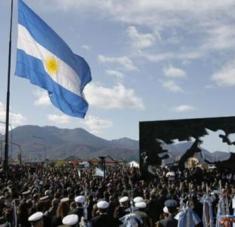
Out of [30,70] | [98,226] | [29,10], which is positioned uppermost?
[29,10]

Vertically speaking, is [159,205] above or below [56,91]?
below

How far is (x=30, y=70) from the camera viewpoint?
19562 millimetres

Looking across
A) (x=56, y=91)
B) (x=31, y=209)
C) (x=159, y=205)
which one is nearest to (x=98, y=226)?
(x=31, y=209)

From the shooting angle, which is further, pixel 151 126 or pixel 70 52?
pixel 151 126

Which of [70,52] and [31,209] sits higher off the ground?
[70,52]

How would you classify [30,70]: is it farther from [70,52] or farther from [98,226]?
[98,226]

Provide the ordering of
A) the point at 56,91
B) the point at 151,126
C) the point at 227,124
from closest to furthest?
the point at 56,91
the point at 227,124
the point at 151,126

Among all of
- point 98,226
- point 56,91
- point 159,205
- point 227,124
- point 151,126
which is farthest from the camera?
point 151,126

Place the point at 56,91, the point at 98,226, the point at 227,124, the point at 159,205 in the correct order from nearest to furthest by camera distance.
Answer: the point at 98,226, the point at 159,205, the point at 56,91, the point at 227,124


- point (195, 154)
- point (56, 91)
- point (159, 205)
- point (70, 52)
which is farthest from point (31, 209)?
point (195, 154)

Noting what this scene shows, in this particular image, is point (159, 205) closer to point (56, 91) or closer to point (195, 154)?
point (56, 91)

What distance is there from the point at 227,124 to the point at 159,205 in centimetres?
1875

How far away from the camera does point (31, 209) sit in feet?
44.0

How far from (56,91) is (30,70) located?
1.19 metres
